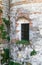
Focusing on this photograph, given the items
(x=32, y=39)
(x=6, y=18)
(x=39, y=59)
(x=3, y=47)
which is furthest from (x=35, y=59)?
(x=6, y=18)

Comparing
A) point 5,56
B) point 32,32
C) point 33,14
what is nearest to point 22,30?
point 32,32

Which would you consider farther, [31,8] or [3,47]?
[3,47]

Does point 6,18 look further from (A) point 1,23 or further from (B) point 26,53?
(B) point 26,53

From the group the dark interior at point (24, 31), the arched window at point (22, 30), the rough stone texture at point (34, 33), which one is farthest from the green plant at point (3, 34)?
the rough stone texture at point (34, 33)

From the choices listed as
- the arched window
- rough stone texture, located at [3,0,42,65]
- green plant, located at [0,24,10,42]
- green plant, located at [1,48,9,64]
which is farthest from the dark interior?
green plant, located at [1,48,9,64]

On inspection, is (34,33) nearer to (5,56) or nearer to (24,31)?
(24,31)

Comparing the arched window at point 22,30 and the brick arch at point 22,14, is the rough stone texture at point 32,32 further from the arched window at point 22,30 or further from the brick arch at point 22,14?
the arched window at point 22,30

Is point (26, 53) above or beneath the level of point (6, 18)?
beneath

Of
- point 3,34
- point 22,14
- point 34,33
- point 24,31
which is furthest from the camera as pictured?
point 3,34

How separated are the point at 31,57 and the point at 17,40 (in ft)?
3.60

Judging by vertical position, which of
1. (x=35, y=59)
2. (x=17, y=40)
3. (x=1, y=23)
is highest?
(x=1, y=23)

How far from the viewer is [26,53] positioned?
1009cm

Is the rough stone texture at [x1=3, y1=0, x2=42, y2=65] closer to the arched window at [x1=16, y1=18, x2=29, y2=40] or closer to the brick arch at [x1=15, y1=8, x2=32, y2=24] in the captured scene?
the brick arch at [x1=15, y1=8, x2=32, y2=24]

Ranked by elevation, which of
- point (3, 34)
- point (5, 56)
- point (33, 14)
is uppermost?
point (33, 14)
